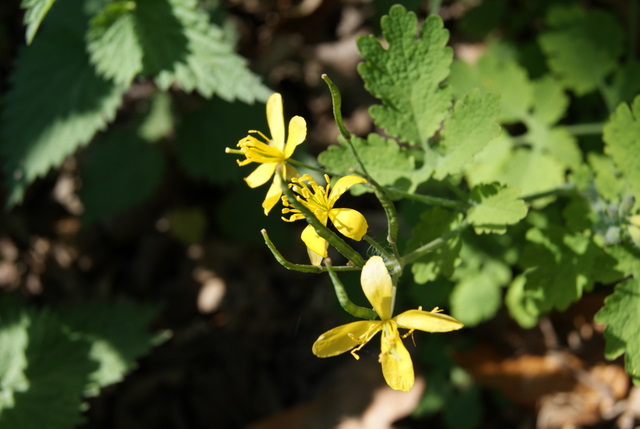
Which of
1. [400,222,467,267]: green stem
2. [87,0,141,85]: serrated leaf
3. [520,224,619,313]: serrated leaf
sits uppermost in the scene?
[87,0,141,85]: serrated leaf

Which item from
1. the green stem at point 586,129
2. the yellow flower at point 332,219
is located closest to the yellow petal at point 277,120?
the yellow flower at point 332,219

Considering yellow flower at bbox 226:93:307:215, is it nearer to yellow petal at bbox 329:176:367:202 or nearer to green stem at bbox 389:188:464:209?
yellow petal at bbox 329:176:367:202

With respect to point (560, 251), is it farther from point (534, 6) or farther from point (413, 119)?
point (534, 6)

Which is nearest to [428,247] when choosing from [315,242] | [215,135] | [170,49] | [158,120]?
[315,242]

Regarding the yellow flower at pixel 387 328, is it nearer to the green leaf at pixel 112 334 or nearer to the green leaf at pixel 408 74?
the green leaf at pixel 408 74

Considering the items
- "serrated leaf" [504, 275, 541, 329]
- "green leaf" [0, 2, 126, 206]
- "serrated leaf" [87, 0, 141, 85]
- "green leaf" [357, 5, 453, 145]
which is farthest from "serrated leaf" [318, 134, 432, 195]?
"green leaf" [0, 2, 126, 206]

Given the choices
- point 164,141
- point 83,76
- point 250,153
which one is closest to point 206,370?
point 164,141
